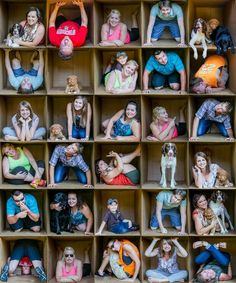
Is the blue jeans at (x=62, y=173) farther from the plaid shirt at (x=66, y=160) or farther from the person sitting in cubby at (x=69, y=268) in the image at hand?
the person sitting in cubby at (x=69, y=268)

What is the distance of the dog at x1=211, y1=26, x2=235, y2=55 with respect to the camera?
3.34m

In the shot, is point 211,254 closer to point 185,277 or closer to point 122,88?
point 185,277

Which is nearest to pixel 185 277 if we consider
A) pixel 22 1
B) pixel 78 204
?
pixel 78 204

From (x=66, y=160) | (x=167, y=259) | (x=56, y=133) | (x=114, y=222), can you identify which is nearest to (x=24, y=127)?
(x=56, y=133)

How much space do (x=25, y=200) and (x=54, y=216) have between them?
17cm

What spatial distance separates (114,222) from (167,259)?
33 centimetres

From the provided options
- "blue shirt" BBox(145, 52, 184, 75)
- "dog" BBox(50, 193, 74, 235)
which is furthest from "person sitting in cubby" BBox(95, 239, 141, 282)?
"blue shirt" BBox(145, 52, 184, 75)

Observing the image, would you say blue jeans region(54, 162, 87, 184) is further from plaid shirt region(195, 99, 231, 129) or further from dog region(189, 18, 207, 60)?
dog region(189, 18, 207, 60)

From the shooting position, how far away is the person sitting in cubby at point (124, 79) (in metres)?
3.41

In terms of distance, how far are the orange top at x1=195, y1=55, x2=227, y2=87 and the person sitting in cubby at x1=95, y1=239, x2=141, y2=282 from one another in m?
0.93

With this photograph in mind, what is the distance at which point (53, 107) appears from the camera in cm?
359

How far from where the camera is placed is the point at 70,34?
3.38 meters

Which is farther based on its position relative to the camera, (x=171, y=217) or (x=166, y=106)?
(x=166, y=106)

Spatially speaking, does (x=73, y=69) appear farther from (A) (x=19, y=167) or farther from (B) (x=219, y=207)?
(B) (x=219, y=207)
